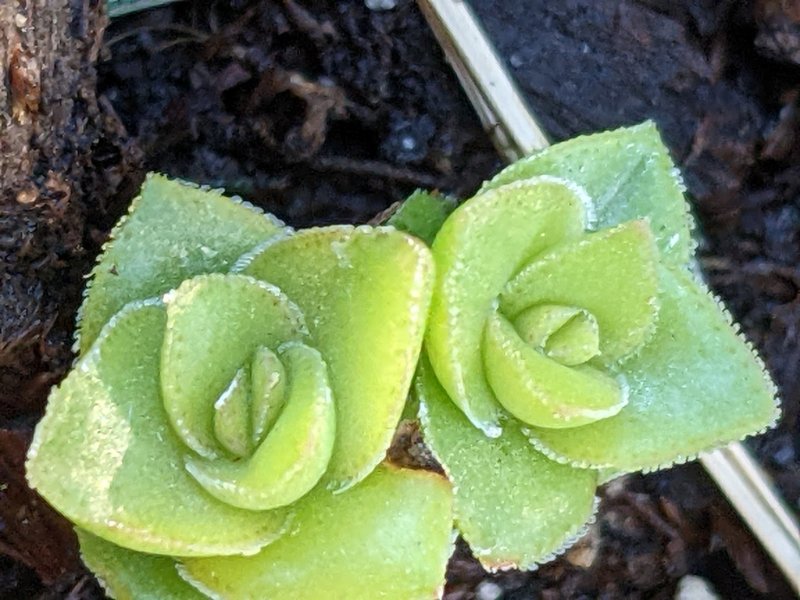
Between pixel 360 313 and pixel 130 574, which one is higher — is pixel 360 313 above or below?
above

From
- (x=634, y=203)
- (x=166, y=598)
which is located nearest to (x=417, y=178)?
(x=634, y=203)

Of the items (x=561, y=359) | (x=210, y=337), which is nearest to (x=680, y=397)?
(x=561, y=359)

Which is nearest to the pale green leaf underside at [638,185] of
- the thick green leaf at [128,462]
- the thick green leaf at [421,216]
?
the thick green leaf at [421,216]

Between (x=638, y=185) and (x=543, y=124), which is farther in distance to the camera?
(x=543, y=124)

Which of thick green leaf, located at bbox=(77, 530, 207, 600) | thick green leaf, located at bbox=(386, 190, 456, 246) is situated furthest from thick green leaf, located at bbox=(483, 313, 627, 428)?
thick green leaf, located at bbox=(77, 530, 207, 600)

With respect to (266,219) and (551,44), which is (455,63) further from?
(266,219)

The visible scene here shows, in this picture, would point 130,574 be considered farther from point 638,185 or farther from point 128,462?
point 638,185

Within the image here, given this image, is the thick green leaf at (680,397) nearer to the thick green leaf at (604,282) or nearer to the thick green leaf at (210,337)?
the thick green leaf at (604,282)
